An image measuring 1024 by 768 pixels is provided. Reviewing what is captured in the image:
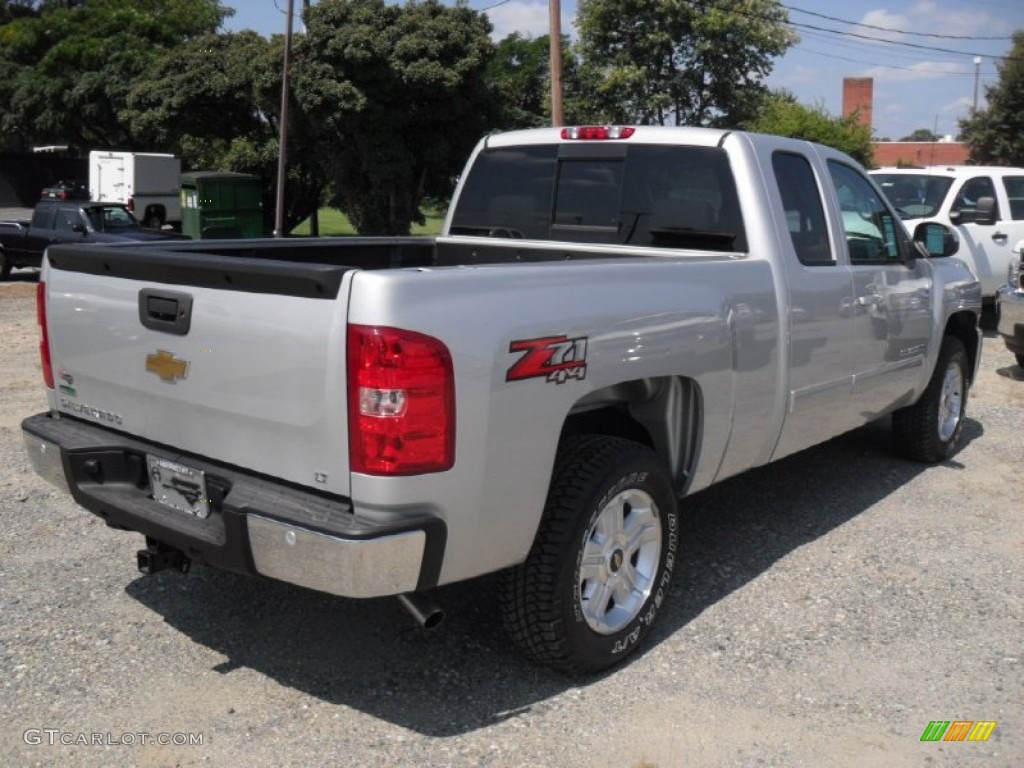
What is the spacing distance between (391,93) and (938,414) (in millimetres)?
21097

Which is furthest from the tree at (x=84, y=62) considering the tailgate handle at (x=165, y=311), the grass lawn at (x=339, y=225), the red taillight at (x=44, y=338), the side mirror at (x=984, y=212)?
the tailgate handle at (x=165, y=311)

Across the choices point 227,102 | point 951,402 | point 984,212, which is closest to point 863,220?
point 951,402

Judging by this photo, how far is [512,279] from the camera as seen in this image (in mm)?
3240

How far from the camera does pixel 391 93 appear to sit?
25531mm

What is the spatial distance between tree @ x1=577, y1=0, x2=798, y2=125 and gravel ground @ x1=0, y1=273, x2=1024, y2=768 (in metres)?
29.9

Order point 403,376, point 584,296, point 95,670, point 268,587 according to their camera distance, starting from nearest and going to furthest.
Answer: point 403,376 → point 584,296 → point 95,670 → point 268,587

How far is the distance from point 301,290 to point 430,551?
2.73 ft

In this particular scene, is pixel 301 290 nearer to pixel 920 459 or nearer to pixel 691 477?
pixel 691 477

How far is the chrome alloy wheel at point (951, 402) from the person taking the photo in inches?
258

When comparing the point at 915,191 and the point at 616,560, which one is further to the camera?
the point at 915,191

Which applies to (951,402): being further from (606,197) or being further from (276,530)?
(276,530)

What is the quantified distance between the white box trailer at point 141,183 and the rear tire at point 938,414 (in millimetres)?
27804

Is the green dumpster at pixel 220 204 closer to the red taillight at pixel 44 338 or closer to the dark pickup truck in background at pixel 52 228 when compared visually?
the dark pickup truck in background at pixel 52 228

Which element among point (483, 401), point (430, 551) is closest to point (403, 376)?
point (483, 401)
